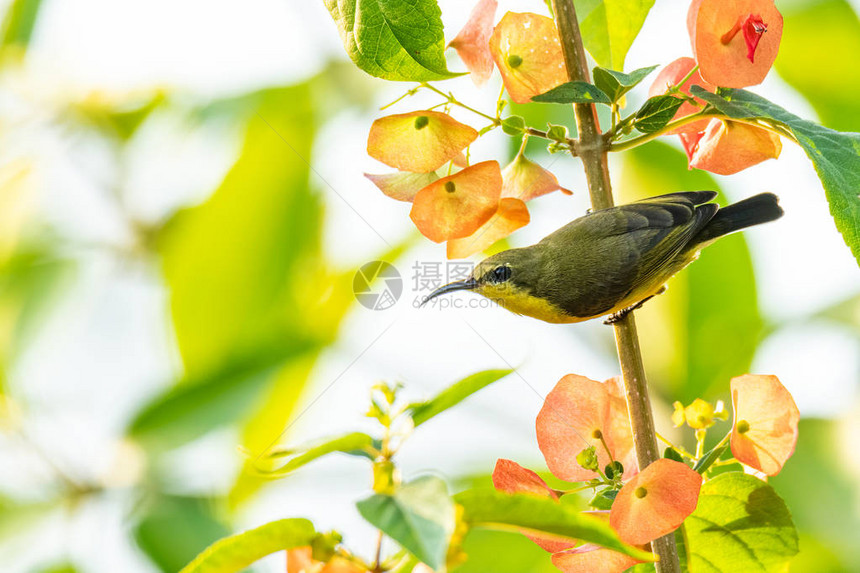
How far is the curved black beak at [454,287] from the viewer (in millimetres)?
1201

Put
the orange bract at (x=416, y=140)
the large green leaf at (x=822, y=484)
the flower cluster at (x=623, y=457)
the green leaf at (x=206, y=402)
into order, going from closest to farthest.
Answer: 1. the flower cluster at (x=623, y=457)
2. the orange bract at (x=416, y=140)
3. the large green leaf at (x=822, y=484)
4. the green leaf at (x=206, y=402)

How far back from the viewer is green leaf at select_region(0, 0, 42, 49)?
2.44 m

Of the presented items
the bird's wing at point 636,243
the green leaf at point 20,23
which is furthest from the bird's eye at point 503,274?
the green leaf at point 20,23

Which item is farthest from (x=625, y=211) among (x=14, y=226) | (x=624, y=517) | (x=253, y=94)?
(x=14, y=226)

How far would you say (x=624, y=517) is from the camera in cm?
69

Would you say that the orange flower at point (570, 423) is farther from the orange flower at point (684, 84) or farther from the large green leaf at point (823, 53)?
the large green leaf at point (823, 53)

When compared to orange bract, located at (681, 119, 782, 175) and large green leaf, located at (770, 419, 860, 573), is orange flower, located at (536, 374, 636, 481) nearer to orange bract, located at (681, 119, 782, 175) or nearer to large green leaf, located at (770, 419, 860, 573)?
orange bract, located at (681, 119, 782, 175)

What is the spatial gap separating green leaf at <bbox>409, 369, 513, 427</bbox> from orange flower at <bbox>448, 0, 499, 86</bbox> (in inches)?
14.4

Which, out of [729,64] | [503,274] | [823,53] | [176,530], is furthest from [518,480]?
[823,53]

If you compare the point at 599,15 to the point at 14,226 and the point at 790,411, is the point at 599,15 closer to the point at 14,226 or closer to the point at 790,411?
the point at 790,411

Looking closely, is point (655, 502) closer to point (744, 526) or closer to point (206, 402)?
point (744, 526)

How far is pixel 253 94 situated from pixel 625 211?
1806 millimetres

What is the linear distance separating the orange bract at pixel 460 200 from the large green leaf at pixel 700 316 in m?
1.36

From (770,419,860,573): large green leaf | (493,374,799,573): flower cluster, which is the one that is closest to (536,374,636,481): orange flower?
(493,374,799,573): flower cluster
